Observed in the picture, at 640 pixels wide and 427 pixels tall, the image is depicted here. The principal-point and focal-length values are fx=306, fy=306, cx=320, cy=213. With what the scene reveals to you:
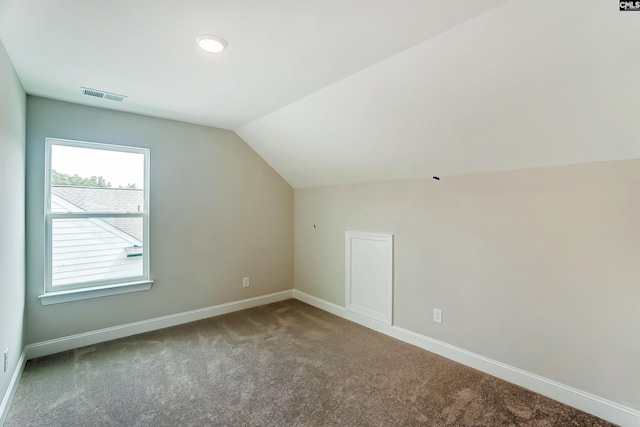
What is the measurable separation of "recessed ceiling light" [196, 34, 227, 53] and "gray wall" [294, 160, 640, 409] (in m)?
2.10

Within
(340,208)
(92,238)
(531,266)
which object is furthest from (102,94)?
(531,266)

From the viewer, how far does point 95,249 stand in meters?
3.14

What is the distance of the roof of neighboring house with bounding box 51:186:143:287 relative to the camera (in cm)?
295

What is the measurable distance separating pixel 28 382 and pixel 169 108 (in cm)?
262

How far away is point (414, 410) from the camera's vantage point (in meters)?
2.07

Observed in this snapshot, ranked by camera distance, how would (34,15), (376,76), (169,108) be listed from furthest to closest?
(169,108)
(376,76)
(34,15)

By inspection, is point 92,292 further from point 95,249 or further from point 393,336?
point 393,336

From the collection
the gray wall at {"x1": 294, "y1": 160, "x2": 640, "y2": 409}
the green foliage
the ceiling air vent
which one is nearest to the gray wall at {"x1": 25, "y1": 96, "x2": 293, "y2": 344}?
the green foliage

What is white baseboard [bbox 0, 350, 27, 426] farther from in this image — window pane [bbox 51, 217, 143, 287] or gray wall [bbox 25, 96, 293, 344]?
window pane [bbox 51, 217, 143, 287]

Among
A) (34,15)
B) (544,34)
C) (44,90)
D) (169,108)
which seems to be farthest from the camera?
(169,108)

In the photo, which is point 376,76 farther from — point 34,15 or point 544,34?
point 34,15

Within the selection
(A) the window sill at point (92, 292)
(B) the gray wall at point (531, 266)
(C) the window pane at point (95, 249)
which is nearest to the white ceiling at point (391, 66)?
(B) the gray wall at point (531, 266)

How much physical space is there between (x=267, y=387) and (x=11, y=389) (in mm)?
1791

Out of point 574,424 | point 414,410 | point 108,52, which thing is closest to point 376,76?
point 108,52
